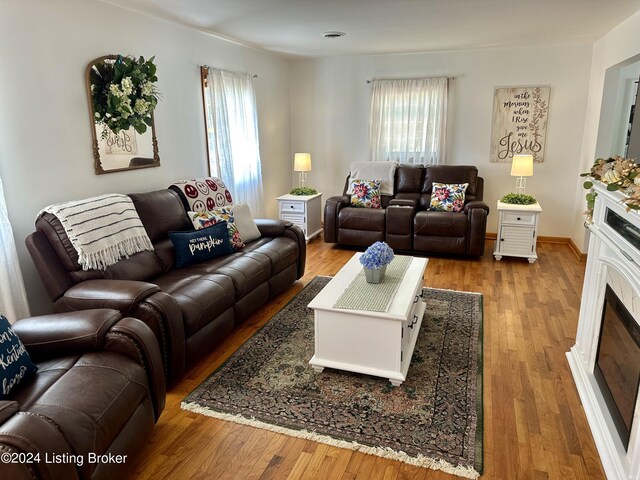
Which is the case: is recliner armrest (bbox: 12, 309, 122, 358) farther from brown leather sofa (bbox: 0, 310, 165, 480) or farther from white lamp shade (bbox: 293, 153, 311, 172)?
white lamp shade (bbox: 293, 153, 311, 172)

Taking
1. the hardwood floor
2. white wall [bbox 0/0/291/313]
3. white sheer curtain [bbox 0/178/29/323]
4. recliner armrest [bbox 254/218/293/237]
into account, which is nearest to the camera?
the hardwood floor

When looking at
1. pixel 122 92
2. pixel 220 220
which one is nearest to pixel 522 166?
pixel 220 220

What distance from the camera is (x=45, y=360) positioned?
6.46ft

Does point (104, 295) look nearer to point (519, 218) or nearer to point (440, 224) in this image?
point (440, 224)

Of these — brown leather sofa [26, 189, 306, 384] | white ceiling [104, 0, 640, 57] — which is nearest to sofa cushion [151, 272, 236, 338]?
brown leather sofa [26, 189, 306, 384]

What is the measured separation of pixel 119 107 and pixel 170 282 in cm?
140

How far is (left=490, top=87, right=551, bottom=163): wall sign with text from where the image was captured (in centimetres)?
538

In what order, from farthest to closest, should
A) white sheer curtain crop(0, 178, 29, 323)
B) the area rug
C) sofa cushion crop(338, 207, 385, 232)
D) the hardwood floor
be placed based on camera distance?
sofa cushion crop(338, 207, 385, 232) < white sheer curtain crop(0, 178, 29, 323) < the area rug < the hardwood floor

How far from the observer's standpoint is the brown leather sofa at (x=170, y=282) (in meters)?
2.41

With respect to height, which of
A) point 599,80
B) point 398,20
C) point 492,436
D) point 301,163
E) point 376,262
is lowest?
point 492,436

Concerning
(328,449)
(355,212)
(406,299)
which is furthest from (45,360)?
(355,212)

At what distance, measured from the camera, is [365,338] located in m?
2.54

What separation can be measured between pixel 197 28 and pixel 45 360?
10.9 ft

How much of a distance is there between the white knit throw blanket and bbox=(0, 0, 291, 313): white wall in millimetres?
290
